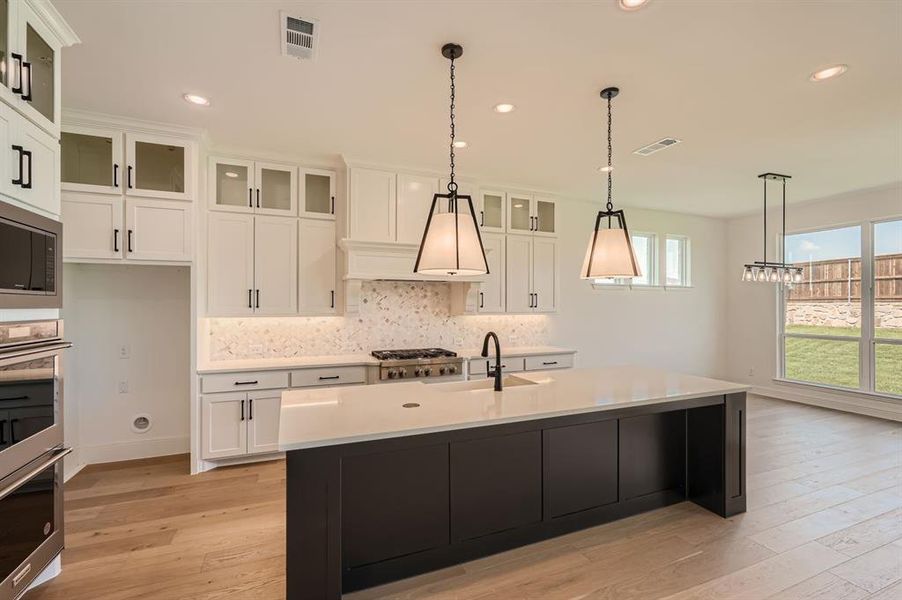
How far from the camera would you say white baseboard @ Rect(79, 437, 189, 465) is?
12.3ft

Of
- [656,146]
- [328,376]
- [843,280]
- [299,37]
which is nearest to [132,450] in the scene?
[328,376]

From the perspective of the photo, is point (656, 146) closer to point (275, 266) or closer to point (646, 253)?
point (646, 253)

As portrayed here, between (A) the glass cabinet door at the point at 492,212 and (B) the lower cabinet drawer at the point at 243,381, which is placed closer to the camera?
(B) the lower cabinet drawer at the point at 243,381

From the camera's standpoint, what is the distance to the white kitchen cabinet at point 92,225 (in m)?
3.19

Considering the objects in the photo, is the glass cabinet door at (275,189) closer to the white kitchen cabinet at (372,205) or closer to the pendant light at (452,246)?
the white kitchen cabinet at (372,205)

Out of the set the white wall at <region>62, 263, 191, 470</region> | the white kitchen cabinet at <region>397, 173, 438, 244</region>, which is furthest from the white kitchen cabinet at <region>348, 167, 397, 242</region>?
the white wall at <region>62, 263, 191, 470</region>

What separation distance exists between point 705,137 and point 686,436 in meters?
2.49

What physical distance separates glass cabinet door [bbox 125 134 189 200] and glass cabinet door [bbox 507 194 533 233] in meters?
3.35

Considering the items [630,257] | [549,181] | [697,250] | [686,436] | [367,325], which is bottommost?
[686,436]

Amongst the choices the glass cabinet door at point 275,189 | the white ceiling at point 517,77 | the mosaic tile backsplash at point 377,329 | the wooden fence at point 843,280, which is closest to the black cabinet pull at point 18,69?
the white ceiling at point 517,77

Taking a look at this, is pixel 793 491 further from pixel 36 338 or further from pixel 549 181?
pixel 36 338

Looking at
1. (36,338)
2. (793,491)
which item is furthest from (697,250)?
(36,338)

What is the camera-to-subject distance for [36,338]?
205 cm

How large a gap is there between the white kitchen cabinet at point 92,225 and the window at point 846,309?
8.20 metres
